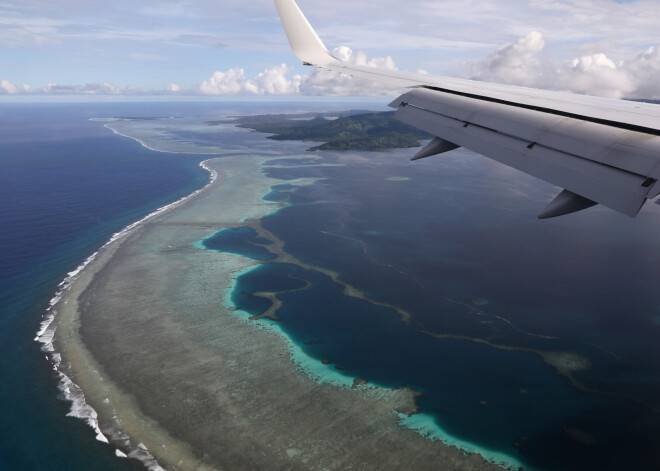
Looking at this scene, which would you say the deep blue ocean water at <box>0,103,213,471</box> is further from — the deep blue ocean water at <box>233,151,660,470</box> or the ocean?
the deep blue ocean water at <box>233,151,660,470</box>

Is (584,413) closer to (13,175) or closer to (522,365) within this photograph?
→ (522,365)

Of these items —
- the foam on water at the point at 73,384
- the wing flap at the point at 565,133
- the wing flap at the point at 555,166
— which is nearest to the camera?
the wing flap at the point at 555,166

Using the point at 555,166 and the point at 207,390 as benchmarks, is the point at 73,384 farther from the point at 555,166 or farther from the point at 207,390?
the point at 555,166

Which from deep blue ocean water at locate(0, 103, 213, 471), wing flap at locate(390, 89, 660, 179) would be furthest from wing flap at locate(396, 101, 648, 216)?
deep blue ocean water at locate(0, 103, 213, 471)

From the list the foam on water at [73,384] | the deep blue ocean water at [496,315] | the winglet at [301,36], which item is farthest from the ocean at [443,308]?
the winglet at [301,36]

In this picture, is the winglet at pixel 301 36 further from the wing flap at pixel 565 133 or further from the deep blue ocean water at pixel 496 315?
the deep blue ocean water at pixel 496 315
